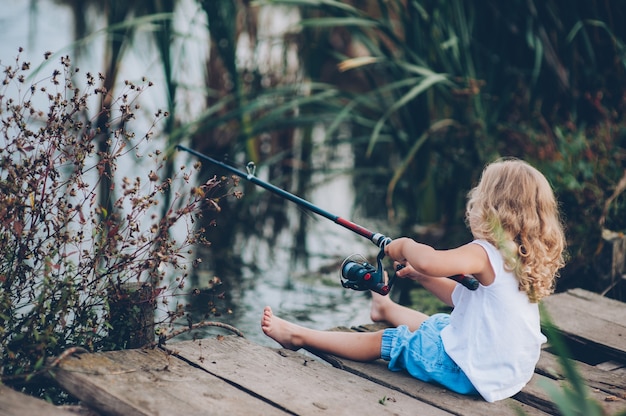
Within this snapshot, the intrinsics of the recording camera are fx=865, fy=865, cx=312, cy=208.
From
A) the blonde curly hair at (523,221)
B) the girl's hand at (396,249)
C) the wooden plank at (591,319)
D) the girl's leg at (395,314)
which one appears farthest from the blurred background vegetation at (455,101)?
the girl's hand at (396,249)

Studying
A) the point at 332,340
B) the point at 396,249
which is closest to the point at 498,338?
the point at 396,249

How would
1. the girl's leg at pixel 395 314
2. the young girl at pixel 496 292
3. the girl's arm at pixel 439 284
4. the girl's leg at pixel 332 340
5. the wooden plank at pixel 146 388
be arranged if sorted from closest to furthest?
the wooden plank at pixel 146 388, the young girl at pixel 496 292, the girl's leg at pixel 332 340, the girl's arm at pixel 439 284, the girl's leg at pixel 395 314

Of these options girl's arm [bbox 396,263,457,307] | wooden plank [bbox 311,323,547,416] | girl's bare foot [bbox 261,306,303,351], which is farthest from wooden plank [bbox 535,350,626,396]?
girl's bare foot [bbox 261,306,303,351]

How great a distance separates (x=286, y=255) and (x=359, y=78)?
13.4 ft

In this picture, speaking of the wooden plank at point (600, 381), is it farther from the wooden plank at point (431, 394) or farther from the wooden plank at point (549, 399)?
the wooden plank at point (431, 394)

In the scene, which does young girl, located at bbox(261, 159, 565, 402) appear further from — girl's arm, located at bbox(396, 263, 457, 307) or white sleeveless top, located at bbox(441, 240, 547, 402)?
girl's arm, located at bbox(396, 263, 457, 307)

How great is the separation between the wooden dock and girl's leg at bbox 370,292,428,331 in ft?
0.90

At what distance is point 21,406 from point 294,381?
802 mm

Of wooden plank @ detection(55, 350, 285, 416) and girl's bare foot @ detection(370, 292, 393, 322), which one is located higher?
girl's bare foot @ detection(370, 292, 393, 322)

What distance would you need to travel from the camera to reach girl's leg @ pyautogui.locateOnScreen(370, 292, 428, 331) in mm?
3031

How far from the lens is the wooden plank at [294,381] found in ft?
7.53

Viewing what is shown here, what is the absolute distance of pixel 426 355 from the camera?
2643mm

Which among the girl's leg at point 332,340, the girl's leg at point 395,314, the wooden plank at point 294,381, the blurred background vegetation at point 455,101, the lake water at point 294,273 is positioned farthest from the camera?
the blurred background vegetation at point 455,101

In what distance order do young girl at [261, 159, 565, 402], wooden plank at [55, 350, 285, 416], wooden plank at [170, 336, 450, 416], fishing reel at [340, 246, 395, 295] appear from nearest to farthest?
1. wooden plank at [55, 350, 285, 416]
2. wooden plank at [170, 336, 450, 416]
3. young girl at [261, 159, 565, 402]
4. fishing reel at [340, 246, 395, 295]
